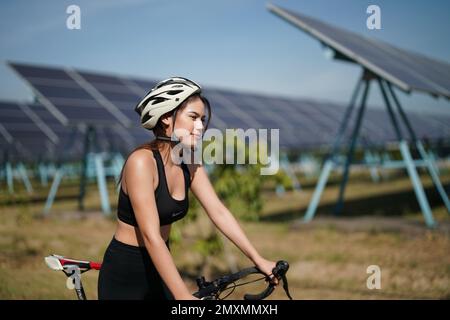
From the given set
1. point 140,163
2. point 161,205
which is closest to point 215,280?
point 161,205

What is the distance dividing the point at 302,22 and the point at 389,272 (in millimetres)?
5435

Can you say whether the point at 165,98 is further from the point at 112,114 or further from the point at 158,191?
the point at 112,114

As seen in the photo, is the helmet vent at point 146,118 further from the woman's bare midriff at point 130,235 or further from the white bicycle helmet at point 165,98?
the woman's bare midriff at point 130,235

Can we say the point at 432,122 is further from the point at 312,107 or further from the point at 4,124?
the point at 4,124

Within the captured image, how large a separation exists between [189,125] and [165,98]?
0.19 m

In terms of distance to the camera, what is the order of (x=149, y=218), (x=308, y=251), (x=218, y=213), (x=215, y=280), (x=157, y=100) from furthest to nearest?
(x=308, y=251)
(x=218, y=213)
(x=157, y=100)
(x=215, y=280)
(x=149, y=218)

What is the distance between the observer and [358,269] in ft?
23.8

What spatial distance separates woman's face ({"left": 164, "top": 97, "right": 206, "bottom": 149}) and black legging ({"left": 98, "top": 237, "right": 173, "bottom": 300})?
2.02ft

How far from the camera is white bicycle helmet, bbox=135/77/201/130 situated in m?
2.52

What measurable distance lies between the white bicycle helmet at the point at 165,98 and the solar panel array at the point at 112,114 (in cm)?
1046

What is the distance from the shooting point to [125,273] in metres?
2.58

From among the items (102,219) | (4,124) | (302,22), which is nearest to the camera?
(302,22)
